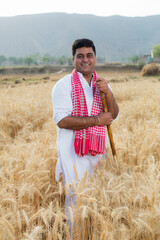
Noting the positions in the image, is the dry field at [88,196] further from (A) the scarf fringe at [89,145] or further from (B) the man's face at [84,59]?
(B) the man's face at [84,59]

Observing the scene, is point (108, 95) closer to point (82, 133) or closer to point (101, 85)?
point (101, 85)

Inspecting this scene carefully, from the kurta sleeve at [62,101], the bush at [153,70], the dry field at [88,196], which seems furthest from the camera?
the bush at [153,70]

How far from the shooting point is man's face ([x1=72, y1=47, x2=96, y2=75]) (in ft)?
6.91

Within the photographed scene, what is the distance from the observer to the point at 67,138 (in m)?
2.17

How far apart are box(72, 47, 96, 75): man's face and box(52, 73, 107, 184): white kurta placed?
67 millimetres

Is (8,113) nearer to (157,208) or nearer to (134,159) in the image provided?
(134,159)

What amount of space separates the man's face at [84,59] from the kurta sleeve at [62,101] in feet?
0.66

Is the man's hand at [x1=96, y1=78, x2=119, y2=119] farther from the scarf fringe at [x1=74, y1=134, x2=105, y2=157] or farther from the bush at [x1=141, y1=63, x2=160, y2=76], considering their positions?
the bush at [x1=141, y1=63, x2=160, y2=76]

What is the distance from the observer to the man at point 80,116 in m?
2.05

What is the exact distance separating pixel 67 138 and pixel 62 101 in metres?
0.35

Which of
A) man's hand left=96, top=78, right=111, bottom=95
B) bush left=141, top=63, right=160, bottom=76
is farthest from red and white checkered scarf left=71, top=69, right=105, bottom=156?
bush left=141, top=63, right=160, bottom=76

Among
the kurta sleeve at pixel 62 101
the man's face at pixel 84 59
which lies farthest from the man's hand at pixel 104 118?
the man's face at pixel 84 59

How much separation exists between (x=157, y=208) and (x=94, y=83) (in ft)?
4.04

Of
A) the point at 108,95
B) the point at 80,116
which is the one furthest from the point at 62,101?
the point at 108,95
